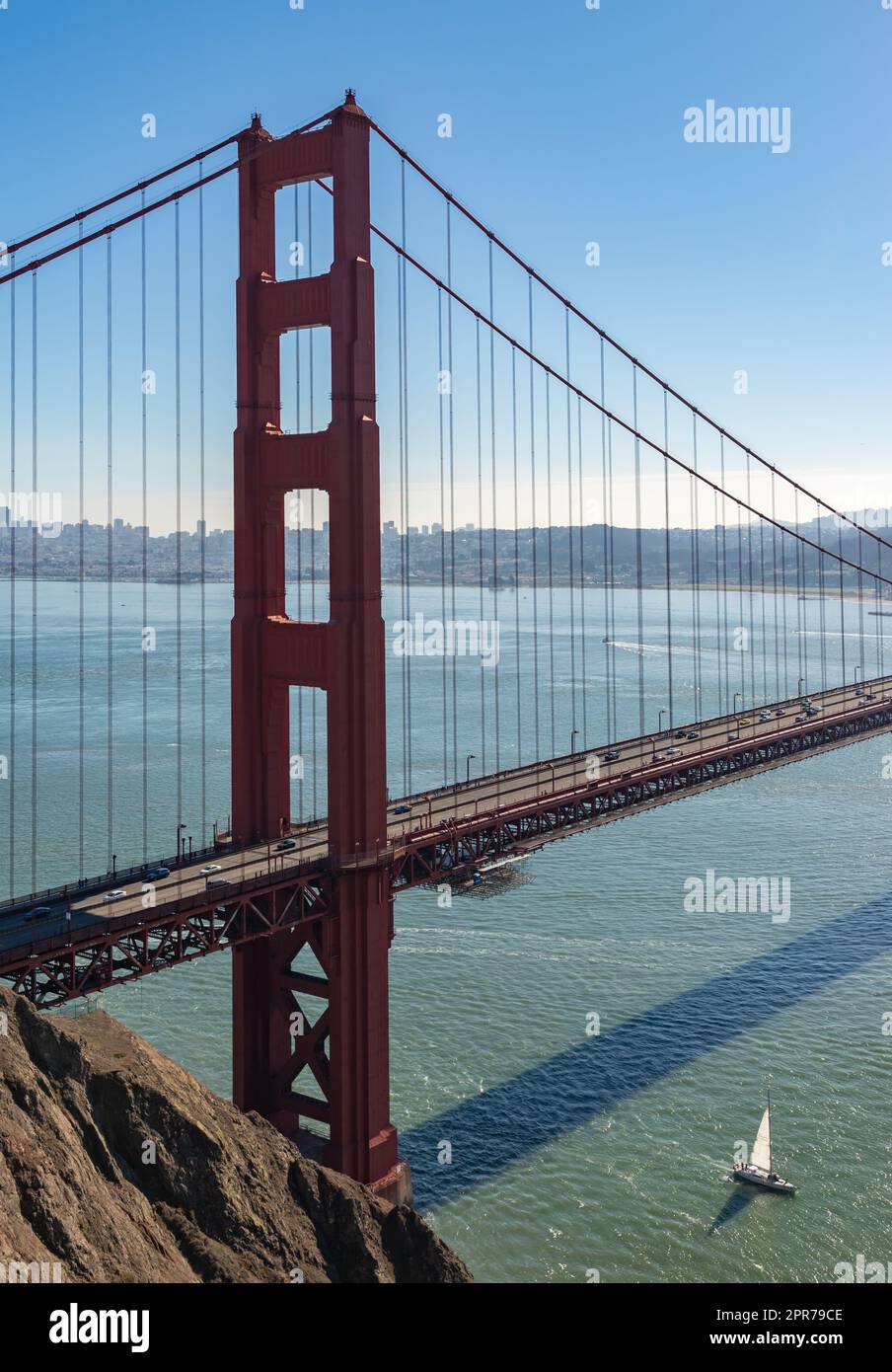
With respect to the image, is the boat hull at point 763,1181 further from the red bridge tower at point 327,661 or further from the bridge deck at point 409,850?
the bridge deck at point 409,850

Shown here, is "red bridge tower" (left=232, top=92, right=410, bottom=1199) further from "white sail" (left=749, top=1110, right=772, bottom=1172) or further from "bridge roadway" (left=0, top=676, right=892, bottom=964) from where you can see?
"white sail" (left=749, top=1110, right=772, bottom=1172)

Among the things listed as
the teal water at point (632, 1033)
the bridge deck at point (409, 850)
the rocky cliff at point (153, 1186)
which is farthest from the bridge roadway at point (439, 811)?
the teal water at point (632, 1033)

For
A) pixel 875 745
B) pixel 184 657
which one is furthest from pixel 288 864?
pixel 184 657

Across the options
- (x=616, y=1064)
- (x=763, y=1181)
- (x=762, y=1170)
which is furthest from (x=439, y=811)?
(x=763, y=1181)

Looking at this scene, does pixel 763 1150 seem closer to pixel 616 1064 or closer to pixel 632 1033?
pixel 616 1064

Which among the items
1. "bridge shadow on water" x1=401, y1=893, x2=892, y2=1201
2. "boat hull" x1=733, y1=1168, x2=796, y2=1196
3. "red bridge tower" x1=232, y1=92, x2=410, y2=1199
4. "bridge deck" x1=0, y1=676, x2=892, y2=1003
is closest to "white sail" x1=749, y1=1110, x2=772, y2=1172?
"boat hull" x1=733, y1=1168, x2=796, y2=1196

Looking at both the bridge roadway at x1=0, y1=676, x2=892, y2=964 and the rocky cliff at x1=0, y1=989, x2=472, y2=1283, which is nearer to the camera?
the rocky cliff at x1=0, y1=989, x2=472, y2=1283
